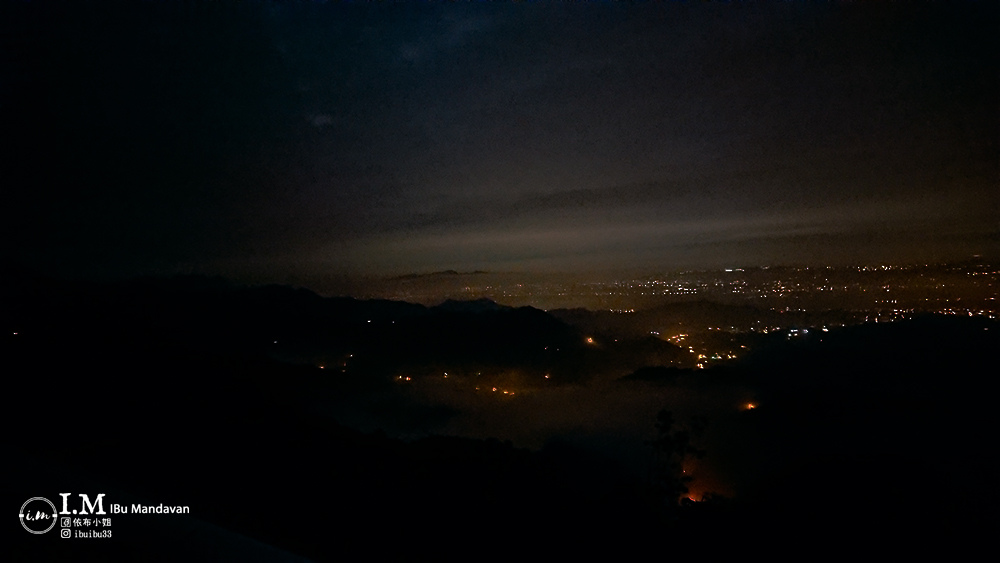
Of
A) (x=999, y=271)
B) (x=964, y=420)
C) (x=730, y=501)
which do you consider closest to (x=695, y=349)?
(x=999, y=271)

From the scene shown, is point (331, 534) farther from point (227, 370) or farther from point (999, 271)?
point (999, 271)

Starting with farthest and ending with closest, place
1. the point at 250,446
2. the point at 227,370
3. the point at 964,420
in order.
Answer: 1. the point at 964,420
2. the point at 227,370
3. the point at 250,446

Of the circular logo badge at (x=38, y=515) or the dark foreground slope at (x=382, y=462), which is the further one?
the dark foreground slope at (x=382, y=462)

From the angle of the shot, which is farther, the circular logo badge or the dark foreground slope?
the dark foreground slope

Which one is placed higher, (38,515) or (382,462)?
(38,515)

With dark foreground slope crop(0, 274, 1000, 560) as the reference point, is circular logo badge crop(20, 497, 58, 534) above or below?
above

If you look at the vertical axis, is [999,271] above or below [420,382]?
above

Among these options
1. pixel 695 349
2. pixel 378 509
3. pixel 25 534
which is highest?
pixel 25 534

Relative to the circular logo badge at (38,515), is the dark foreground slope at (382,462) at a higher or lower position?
lower
